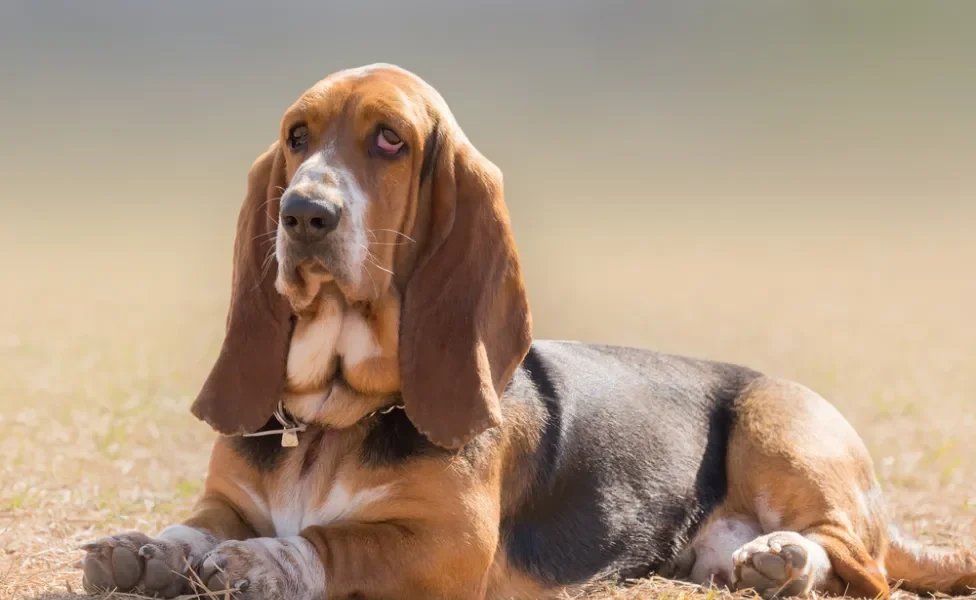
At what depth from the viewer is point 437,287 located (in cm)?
448

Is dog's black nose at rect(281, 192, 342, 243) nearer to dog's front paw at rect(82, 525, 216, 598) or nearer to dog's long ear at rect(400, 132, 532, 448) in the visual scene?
dog's long ear at rect(400, 132, 532, 448)

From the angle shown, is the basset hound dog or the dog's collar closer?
the basset hound dog

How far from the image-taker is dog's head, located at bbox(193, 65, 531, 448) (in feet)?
14.1

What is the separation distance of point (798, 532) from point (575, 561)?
1032mm

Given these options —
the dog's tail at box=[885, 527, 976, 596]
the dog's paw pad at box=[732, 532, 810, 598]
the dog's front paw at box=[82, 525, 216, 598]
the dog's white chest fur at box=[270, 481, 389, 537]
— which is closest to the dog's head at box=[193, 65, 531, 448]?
the dog's white chest fur at box=[270, 481, 389, 537]

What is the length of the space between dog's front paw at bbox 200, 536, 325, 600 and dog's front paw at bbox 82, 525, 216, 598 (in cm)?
15

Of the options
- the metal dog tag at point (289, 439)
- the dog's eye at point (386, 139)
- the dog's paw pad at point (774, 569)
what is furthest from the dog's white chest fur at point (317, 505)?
the dog's paw pad at point (774, 569)

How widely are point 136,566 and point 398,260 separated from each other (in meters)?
1.39

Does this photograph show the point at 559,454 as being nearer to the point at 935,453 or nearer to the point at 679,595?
the point at 679,595

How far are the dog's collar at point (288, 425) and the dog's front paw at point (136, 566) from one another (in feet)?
1.87

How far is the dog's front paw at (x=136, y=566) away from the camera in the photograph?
4020 mm

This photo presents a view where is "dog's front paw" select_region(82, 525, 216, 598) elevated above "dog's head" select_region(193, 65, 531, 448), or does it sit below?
below

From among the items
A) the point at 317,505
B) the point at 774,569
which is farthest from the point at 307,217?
the point at 774,569

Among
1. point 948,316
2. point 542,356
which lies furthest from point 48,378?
point 948,316
